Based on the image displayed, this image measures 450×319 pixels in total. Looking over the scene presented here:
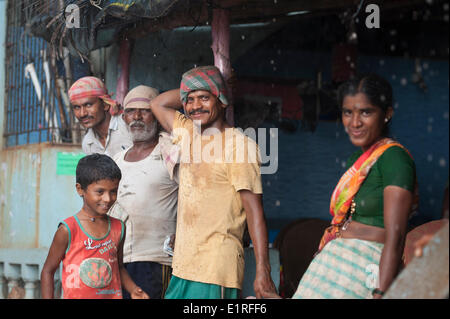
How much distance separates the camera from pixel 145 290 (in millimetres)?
4191

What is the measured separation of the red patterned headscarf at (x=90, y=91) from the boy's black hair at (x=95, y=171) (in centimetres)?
94

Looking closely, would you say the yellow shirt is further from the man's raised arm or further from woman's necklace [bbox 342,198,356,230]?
woman's necklace [bbox 342,198,356,230]

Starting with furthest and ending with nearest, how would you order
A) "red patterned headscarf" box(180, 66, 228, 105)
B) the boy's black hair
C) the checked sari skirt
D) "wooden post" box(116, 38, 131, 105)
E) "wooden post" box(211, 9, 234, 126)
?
1. "wooden post" box(116, 38, 131, 105)
2. "wooden post" box(211, 9, 234, 126)
3. the boy's black hair
4. "red patterned headscarf" box(180, 66, 228, 105)
5. the checked sari skirt

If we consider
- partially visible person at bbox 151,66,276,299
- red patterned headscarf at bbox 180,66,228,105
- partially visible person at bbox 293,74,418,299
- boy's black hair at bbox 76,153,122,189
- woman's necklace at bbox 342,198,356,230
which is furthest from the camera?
boy's black hair at bbox 76,153,122,189

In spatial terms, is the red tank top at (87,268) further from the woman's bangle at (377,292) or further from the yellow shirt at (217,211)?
the woman's bangle at (377,292)

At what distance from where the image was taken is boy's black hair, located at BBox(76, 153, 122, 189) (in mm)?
4125

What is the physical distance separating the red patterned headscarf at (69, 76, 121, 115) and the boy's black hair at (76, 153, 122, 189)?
3.07 ft

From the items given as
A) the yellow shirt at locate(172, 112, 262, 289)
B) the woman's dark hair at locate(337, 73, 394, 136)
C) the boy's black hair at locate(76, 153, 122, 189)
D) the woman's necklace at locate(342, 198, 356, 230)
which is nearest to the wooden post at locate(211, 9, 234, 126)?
the yellow shirt at locate(172, 112, 262, 289)

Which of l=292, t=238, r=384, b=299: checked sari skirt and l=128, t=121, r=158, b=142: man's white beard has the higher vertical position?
l=128, t=121, r=158, b=142: man's white beard

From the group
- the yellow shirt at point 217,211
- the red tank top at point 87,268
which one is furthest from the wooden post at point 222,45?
the red tank top at point 87,268

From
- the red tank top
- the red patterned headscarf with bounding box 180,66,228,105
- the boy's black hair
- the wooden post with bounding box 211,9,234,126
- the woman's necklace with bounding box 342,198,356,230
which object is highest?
the wooden post with bounding box 211,9,234,126

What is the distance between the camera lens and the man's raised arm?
168 inches

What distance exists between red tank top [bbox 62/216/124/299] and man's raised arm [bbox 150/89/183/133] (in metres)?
0.91

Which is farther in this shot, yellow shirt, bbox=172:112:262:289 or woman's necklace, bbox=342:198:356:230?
yellow shirt, bbox=172:112:262:289
